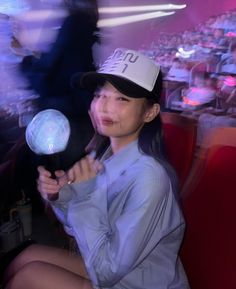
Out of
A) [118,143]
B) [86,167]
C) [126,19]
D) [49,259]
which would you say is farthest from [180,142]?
[126,19]

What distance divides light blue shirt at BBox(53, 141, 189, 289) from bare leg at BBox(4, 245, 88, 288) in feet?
0.59

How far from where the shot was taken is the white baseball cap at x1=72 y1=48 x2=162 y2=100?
81 cm

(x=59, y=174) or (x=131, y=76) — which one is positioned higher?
(x=131, y=76)

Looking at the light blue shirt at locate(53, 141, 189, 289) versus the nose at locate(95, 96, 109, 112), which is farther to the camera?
the nose at locate(95, 96, 109, 112)

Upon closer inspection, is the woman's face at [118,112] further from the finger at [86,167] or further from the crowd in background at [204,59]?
the crowd in background at [204,59]

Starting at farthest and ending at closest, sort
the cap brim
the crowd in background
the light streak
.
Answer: the light streak
the crowd in background
the cap brim

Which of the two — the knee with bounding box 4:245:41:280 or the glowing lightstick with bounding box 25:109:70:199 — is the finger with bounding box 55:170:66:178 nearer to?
the glowing lightstick with bounding box 25:109:70:199

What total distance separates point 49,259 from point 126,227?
0.36 meters

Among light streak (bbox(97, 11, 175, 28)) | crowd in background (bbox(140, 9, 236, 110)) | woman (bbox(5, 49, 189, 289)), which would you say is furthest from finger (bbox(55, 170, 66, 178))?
light streak (bbox(97, 11, 175, 28))

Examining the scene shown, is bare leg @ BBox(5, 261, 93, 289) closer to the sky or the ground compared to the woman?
closer to the ground

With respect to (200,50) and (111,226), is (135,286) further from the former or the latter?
(200,50)

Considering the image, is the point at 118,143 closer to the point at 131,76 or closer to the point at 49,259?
the point at 131,76

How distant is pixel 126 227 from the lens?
28.0 inches

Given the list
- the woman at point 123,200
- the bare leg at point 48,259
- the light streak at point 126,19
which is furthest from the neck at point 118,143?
the light streak at point 126,19
